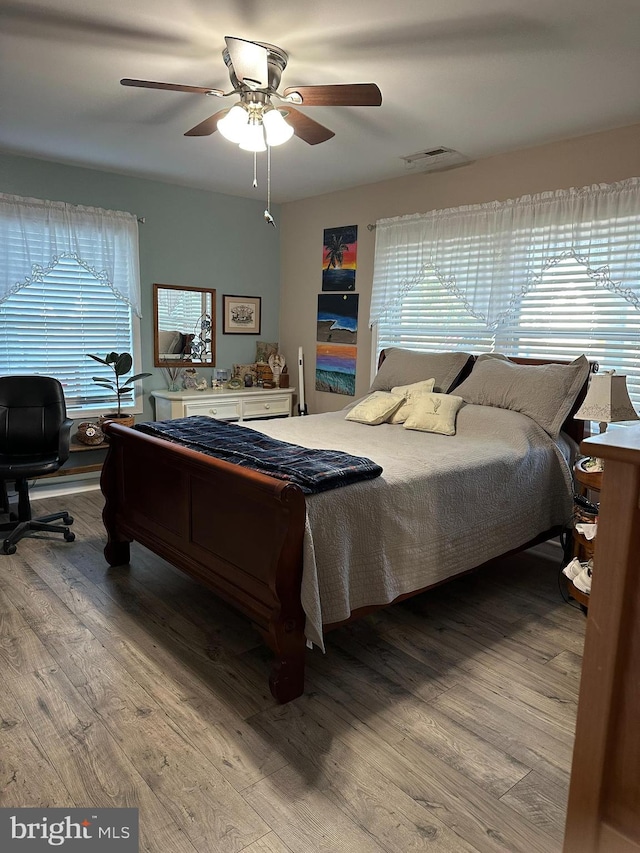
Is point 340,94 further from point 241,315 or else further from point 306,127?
point 241,315

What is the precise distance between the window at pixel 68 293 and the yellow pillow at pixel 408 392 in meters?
2.49

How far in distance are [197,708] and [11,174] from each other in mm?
4013

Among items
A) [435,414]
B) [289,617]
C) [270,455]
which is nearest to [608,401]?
[435,414]

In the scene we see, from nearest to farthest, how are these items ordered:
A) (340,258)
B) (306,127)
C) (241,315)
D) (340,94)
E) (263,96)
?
(340,94), (263,96), (306,127), (340,258), (241,315)

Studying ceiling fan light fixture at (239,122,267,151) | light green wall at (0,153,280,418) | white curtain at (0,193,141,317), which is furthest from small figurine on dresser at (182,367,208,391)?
ceiling fan light fixture at (239,122,267,151)

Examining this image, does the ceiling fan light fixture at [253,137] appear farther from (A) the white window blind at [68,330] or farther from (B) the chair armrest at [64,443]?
(A) the white window blind at [68,330]

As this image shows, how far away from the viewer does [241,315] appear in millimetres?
5629

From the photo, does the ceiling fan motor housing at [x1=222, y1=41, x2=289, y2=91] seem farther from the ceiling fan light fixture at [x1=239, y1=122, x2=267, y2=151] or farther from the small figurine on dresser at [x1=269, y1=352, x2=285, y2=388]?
the small figurine on dresser at [x1=269, y1=352, x2=285, y2=388]

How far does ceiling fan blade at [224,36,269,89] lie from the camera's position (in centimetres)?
209

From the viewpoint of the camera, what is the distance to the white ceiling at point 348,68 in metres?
2.19

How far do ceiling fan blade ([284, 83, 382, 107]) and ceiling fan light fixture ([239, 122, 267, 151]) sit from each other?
0.21 meters

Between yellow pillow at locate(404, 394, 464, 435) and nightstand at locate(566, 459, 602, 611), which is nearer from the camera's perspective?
nightstand at locate(566, 459, 602, 611)

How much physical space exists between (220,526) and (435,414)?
1.62 meters

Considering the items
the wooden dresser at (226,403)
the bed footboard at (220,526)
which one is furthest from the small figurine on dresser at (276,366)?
the bed footboard at (220,526)
